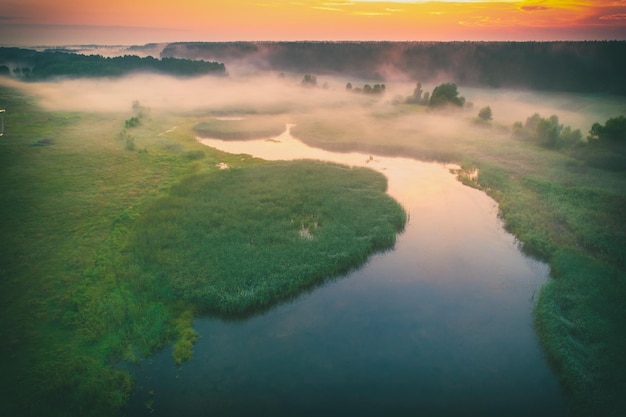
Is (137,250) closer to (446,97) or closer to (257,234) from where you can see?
(257,234)

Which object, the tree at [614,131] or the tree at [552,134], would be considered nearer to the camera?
the tree at [614,131]

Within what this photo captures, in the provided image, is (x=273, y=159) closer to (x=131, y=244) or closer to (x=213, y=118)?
(x=131, y=244)

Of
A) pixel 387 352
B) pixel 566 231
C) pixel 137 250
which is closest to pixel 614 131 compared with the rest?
pixel 566 231

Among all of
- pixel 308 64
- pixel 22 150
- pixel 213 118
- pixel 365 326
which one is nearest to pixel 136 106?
pixel 213 118

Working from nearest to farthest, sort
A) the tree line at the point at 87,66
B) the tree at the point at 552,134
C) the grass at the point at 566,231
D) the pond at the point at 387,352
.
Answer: the pond at the point at 387,352, the grass at the point at 566,231, the tree at the point at 552,134, the tree line at the point at 87,66

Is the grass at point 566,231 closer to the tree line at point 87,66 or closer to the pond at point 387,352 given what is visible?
the pond at point 387,352

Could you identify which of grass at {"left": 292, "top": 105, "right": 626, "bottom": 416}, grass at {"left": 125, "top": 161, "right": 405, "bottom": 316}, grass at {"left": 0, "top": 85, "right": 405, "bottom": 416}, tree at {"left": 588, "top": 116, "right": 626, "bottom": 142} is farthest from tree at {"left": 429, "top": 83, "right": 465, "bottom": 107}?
grass at {"left": 125, "top": 161, "right": 405, "bottom": 316}

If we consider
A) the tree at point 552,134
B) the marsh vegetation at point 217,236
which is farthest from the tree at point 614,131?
the tree at point 552,134
